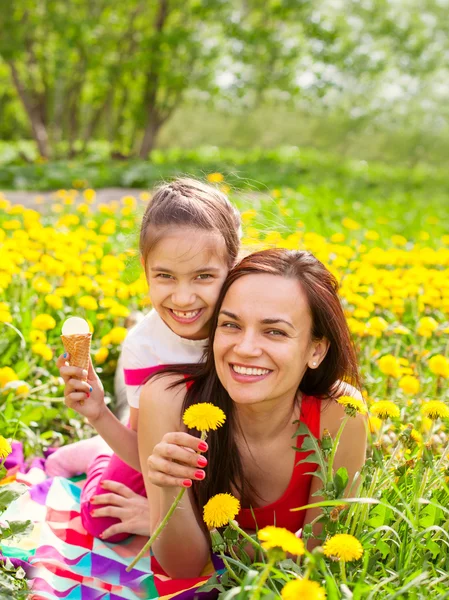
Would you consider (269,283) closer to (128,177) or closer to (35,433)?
(35,433)

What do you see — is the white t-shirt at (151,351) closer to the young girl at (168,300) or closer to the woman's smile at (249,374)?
the young girl at (168,300)

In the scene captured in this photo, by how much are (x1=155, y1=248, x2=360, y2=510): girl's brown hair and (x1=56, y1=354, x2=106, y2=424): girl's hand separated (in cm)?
21

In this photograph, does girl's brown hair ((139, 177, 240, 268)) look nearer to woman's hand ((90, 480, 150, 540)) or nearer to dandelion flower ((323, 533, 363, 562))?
woman's hand ((90, 480, 150, 540))

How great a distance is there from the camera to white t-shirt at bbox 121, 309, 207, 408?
2.23 meters

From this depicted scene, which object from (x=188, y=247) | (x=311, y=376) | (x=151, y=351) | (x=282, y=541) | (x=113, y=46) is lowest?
(x=151, y=351)

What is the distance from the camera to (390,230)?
6.14 m

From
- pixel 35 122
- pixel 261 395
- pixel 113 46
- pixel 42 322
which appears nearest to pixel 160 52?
pixel 113 46

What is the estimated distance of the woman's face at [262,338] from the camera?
1669 mm

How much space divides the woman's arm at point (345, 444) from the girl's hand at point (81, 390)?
634mm

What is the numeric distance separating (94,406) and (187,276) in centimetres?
46

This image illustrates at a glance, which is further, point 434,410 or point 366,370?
point 366,370

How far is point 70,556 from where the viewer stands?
2150 mm

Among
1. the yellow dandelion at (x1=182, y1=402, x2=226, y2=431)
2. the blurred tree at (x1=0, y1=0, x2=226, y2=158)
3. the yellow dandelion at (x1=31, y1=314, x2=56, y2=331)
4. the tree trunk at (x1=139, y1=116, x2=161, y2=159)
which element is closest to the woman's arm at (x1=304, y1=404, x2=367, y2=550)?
the yellow dandelion at (x1=182, y1=402, x2=226, y2=431)

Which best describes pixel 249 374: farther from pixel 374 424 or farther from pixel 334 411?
pixel 374 424
